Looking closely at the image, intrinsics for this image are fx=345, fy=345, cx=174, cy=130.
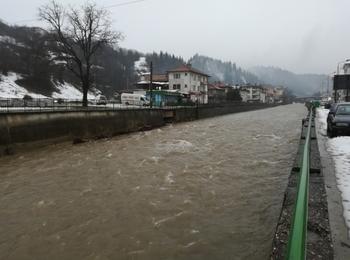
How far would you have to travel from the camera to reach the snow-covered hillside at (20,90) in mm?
78475

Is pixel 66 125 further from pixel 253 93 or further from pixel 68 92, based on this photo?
pixel 253 93

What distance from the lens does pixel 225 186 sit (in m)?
11.0

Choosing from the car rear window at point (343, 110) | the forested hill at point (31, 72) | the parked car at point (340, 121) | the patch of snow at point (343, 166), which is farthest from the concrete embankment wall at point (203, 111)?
the patch of snow at point (343, 166)

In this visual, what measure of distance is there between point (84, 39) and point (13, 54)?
68.5 meters

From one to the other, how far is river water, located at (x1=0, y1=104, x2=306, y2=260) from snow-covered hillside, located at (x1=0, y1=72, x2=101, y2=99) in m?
67.8

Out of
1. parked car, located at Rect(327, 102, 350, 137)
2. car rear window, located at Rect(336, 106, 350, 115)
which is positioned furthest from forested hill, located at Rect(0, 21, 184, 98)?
parked car, located at Rect(327, 102, 350, 137)

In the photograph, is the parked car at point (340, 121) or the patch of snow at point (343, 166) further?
the parked car at point (340, 121)

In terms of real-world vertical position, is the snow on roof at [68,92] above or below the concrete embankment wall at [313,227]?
above

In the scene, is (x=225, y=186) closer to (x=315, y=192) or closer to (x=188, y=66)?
(x=315, y=192)

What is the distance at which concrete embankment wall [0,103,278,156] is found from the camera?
22078mm

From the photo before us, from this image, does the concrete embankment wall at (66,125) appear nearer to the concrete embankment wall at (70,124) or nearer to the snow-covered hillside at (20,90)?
the concrete embankment wall at (70,124)

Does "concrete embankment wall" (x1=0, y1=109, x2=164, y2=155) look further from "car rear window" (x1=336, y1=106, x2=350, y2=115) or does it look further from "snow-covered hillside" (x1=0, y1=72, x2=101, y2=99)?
"snow-covered hillside" (x1=0, y1=72, x2=101, y2=99)

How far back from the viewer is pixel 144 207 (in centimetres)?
927

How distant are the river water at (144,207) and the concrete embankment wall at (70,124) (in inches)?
247
